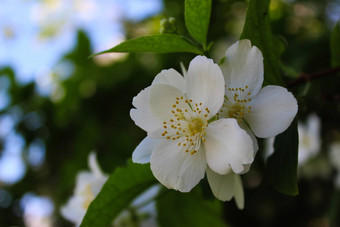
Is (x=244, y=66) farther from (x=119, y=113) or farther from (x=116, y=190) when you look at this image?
(x=119, y=113)

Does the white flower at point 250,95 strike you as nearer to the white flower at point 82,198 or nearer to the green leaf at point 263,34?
the green leaf at point 263,34

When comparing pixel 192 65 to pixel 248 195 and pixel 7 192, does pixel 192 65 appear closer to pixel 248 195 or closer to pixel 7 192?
pixel 248 195

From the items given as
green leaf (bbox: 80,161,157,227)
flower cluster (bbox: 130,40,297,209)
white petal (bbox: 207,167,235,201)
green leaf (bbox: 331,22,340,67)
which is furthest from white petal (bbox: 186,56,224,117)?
green leaf (bbox: 331,22,340,67)

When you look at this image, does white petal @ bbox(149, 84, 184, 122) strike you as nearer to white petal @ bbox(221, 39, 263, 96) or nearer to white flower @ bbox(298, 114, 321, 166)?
white petal @ bbox(221, 39, 263, 96)

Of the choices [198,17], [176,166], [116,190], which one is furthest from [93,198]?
[198,17]

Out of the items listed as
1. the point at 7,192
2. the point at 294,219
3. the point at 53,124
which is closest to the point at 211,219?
the point at 294,219

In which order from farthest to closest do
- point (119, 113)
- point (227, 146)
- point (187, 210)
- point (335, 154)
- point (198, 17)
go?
1. point (119, 113)
2. point (335, 154)
3. point (187, 210)
4. point (198, 17)
5. point (227, 146)
